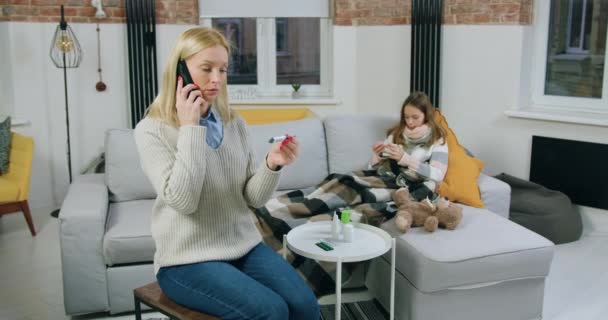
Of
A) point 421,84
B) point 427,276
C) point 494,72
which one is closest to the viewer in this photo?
point 427,276

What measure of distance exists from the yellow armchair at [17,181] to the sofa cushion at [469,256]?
2.50 metres

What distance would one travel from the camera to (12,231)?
443 centimetres

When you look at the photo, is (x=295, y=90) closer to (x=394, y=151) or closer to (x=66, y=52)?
(x=66, y=52)

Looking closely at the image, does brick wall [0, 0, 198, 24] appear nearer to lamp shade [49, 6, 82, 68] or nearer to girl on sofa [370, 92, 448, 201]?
lamp shade [49, 6, 82, 68]

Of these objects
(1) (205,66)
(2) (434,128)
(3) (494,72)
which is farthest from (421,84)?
(1) (205,66)

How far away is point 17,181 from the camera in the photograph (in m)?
4.23

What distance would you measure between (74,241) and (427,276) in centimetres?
154

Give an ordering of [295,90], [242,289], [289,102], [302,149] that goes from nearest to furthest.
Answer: [242,289], [302,149], [289,102], [295,90]

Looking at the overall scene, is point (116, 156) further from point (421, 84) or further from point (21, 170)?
point (421, 84)

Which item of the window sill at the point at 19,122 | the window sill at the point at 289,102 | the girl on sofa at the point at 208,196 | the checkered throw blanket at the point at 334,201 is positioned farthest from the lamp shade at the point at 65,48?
the girl on sofa at the point at 208,196

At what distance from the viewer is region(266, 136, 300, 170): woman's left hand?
7.22 ft

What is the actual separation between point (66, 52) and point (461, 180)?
3059 mm

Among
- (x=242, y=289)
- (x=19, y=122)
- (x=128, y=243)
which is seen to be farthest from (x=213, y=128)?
(x=19, y=122)

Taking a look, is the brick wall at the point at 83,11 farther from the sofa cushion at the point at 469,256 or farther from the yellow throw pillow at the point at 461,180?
the sofa cushion at the point at 469,256
